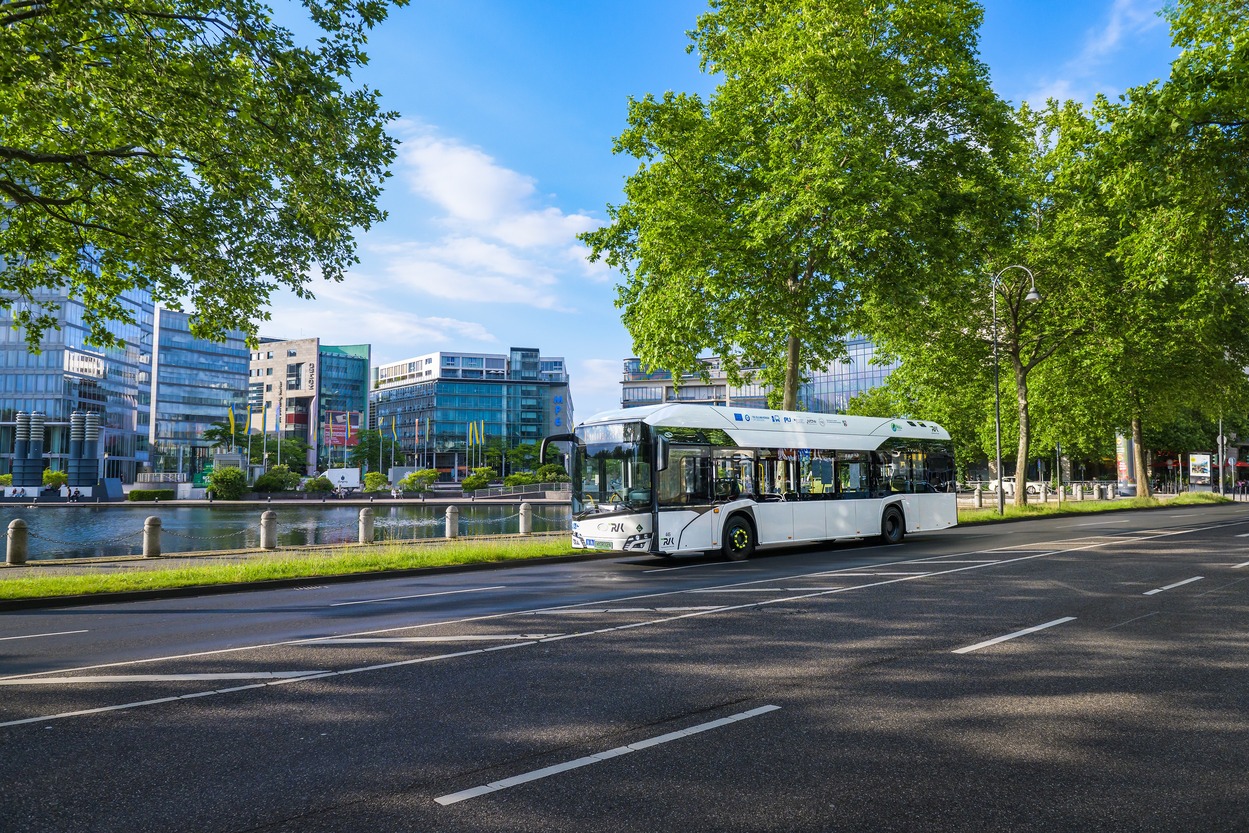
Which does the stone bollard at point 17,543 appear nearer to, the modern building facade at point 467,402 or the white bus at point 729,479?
the white bus at point 729,479

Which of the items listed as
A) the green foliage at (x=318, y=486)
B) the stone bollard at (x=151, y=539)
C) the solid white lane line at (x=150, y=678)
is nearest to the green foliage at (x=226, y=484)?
the green foliage at (x=318, y=486)

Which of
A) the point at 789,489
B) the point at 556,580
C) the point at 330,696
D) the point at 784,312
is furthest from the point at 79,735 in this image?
the point at 784,312

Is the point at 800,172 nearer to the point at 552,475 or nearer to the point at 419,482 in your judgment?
the point at 419,482

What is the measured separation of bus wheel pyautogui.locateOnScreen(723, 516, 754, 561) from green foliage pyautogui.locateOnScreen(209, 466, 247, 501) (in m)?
57.6

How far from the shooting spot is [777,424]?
18172mm

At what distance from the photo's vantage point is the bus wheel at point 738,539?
659 inches

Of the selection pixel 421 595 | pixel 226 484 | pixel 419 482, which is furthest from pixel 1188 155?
pixel 419 482

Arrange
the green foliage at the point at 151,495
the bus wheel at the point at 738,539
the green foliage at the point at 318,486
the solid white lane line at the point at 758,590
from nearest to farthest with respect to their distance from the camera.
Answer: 1. the solid white lane line at the point at 758,590
2. the bus wheel at the point at 738,539
3. the green foliage at the point at 151,495
4. the green foliage at the point at 318,486

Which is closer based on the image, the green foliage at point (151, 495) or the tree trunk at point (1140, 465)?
the tree trunk at point (1140, 465)

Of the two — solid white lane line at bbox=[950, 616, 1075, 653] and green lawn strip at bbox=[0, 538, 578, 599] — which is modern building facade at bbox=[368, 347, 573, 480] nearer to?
green lawn strip at bbox=[0, 538, 578, 599]

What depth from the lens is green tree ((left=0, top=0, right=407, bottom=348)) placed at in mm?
12219

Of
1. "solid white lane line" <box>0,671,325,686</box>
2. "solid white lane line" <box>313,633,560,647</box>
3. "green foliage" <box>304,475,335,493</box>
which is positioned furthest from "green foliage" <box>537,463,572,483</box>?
"solid white lane line" <box>0,671,325,686</box>

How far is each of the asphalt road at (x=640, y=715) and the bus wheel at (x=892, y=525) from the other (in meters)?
9.28

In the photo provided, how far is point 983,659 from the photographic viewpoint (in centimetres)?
725
